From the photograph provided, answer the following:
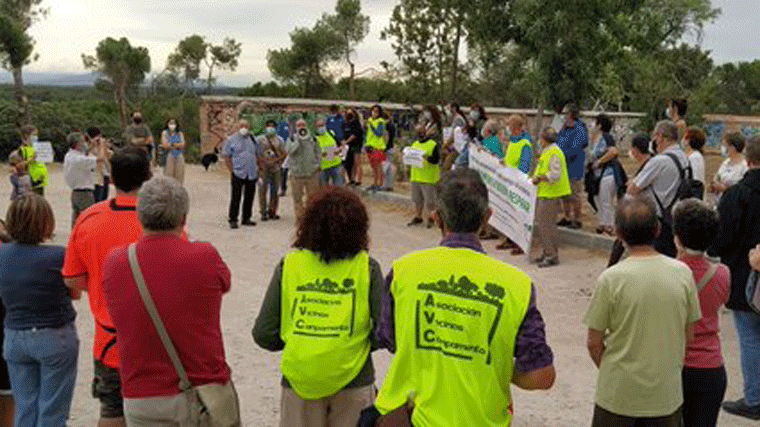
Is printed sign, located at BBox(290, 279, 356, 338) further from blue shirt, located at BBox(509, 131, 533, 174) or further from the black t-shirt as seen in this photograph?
the black t-shirt

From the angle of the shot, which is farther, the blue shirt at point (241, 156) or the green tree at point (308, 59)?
the green tree at point (308, 59)

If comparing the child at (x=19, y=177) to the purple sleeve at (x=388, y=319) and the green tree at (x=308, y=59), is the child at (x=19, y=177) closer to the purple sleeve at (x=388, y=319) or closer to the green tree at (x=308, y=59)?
the purple sleeve at (x=388, y=319)

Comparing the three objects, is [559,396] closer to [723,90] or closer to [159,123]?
[159,123]

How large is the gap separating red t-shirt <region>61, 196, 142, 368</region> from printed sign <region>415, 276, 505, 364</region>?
1.99m

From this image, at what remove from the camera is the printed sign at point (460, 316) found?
2.80 metres

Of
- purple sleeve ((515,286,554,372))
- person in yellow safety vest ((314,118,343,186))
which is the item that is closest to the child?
person in yellow safety vest ((314,118,343,186))

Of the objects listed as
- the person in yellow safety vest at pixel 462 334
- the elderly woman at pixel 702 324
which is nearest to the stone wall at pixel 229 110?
the elderly woman at pixel 702 324

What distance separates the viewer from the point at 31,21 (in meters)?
28.9

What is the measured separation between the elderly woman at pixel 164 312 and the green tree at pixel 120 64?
38.1m

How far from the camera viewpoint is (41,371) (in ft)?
15.0

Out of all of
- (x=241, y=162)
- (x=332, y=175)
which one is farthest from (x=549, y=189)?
(x=241, y=162)

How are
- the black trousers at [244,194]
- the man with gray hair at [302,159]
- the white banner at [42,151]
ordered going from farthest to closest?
the man with gray hair at [302,159] < the black trousers at [244,194] < the white banner at [42,151]

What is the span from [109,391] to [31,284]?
78cm

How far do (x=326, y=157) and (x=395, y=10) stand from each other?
370 inches
